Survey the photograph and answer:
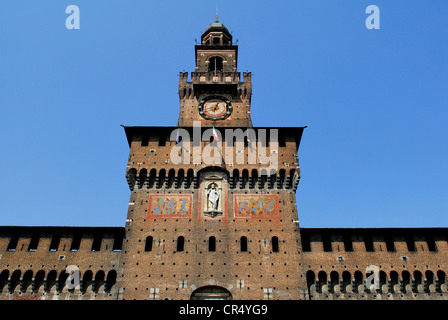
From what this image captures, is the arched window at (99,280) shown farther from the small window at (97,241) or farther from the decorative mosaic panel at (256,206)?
the decorative mosaic panel at (256,206)

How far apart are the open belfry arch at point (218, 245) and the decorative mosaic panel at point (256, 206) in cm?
6

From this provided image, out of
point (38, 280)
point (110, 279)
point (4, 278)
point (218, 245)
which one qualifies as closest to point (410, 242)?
point (218, 245)

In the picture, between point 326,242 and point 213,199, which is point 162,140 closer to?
point 213,199

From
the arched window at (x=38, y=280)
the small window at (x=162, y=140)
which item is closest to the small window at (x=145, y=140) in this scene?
the small window at (x=162, y=140)

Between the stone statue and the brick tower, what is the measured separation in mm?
65

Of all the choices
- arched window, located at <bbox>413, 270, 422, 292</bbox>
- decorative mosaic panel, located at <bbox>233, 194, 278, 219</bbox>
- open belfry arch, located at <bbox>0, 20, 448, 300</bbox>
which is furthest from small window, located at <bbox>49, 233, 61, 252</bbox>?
arched window, located at <bbox>413, 270, 422, 292</bbox>

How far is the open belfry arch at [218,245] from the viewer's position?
21391mm

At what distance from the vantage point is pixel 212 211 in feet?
77.6

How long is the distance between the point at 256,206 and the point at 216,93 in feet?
36.7

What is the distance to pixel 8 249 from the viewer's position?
73.4ft
